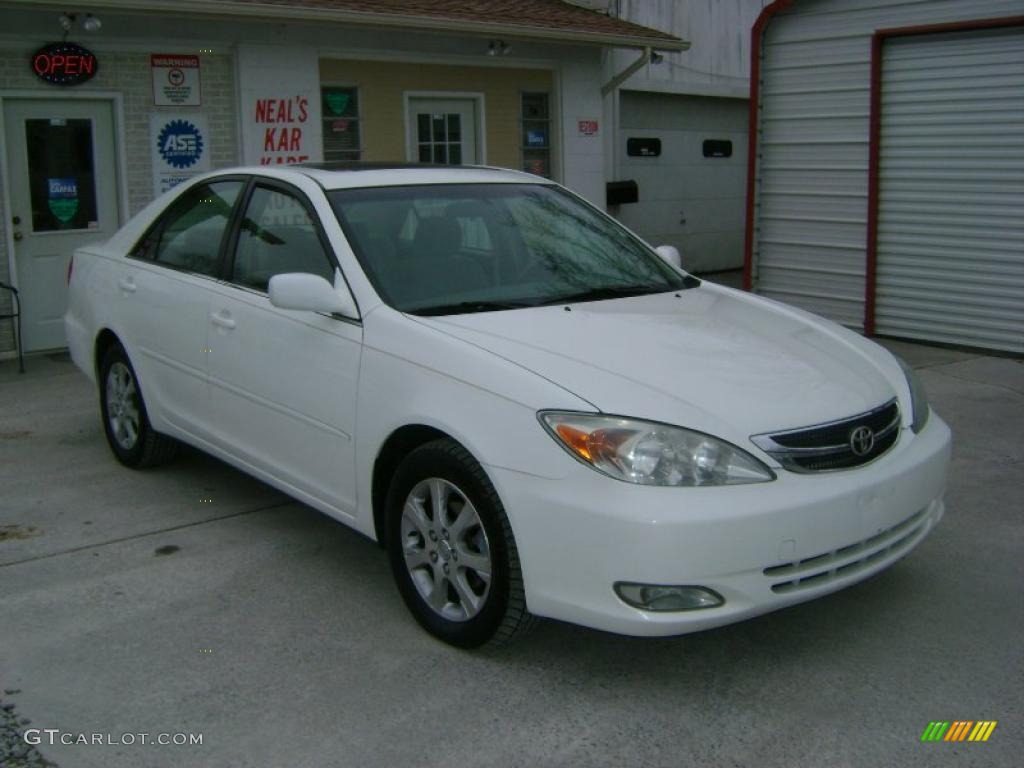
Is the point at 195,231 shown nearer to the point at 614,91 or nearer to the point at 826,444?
the point at 826,444

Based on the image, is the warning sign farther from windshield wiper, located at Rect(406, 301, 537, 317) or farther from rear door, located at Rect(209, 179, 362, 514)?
windshield wiper, located at Rect(406, 301, 537, 317)

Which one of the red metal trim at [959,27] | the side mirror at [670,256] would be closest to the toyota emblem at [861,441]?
the side mirror at [670,256]

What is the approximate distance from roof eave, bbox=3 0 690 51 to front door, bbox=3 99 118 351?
1.03 m

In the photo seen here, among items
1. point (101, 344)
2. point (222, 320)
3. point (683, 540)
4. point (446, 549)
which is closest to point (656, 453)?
point (683, 540)

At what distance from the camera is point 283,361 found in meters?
4.64

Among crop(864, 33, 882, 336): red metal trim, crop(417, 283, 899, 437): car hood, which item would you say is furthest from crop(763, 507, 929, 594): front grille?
crop(864, 33, 882, 336): red metal trim

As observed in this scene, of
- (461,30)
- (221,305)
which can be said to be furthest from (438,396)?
(461,30)

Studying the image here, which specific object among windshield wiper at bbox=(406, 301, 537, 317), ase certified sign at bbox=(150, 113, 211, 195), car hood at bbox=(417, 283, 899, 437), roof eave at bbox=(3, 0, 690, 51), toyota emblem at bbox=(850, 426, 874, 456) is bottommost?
toyota emblem at bbox=(850, 426, 874, 456)

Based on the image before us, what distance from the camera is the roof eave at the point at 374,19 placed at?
892 cm

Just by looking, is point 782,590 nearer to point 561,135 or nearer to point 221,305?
point 221,305

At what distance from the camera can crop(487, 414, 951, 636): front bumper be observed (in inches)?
133

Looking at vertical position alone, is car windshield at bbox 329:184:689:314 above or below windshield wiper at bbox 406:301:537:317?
→ above

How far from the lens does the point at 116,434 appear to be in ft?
20.4

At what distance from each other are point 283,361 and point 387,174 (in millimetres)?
933
